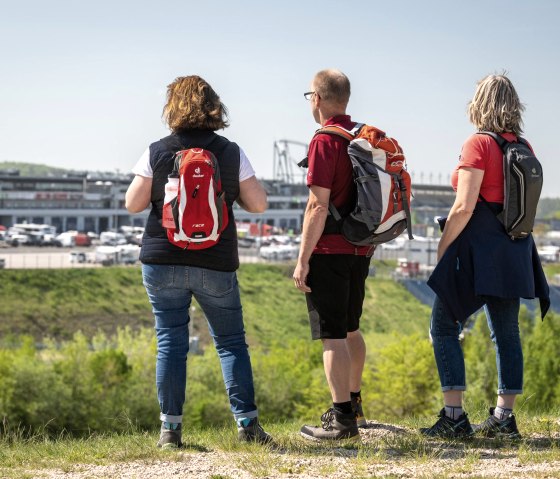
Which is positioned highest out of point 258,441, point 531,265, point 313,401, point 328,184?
point 328,184

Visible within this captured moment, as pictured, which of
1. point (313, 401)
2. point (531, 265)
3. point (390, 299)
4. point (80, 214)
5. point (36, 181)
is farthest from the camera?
point (36, 181)

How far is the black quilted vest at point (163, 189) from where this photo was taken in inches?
177

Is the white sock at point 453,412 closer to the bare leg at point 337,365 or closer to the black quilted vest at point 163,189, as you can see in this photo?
the bare leg at point 337,365

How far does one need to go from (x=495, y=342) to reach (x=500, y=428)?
415mm

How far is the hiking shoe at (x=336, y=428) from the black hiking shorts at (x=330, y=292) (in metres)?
0.39

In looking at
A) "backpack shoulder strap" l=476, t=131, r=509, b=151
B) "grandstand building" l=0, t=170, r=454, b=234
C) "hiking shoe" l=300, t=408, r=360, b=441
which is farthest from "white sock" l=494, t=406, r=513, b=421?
"grandstand building" l=0, t=170, r=454, b=234

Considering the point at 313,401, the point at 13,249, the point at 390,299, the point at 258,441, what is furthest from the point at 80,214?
the point at 258,441

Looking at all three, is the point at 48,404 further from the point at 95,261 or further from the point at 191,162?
the point at 95,261

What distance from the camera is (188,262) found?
4496 millimetres

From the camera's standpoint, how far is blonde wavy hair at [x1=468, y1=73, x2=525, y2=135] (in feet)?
15.0

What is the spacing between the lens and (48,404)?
3775 centimetres

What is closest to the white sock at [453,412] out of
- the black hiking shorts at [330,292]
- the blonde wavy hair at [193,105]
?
the black hiking shorts at [330,292]

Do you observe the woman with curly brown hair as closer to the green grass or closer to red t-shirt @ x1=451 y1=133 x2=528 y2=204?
the green grass

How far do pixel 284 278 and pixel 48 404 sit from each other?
45694 mm
